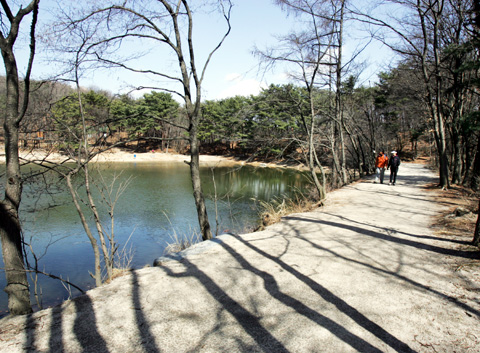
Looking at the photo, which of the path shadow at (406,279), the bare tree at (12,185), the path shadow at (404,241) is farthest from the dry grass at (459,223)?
the bare tree at (12,185)

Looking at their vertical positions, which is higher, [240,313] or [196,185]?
[196,185]

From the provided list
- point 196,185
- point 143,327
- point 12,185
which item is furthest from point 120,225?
point 143,327

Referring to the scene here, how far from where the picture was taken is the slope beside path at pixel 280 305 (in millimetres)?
2830

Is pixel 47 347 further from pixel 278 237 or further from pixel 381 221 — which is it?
pixel 381 221

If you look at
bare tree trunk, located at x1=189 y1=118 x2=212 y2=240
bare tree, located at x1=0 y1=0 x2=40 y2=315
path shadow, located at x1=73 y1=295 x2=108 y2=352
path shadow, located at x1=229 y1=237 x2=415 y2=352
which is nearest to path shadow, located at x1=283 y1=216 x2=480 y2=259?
path shadow, located at x1=229 y1=237 x2=415 y2=352

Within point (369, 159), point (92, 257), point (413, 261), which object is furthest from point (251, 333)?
point (369, 159)

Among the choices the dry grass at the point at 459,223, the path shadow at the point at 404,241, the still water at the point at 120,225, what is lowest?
the still water at the point at 120,225

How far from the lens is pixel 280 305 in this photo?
346 centimetres

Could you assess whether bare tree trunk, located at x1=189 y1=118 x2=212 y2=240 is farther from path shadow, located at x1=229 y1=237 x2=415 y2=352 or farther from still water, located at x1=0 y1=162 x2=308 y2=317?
path shadow, located at x1=229 y1=237 x2=415 y2=352

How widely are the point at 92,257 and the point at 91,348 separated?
8582 mm

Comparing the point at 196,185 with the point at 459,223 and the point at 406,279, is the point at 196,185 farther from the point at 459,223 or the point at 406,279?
the point at 459,223

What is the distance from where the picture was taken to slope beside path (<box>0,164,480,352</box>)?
9.29 ft

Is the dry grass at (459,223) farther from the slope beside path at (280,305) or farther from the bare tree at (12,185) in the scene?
the bare tree at (12,185)

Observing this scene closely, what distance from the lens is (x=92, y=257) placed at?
1045cm
